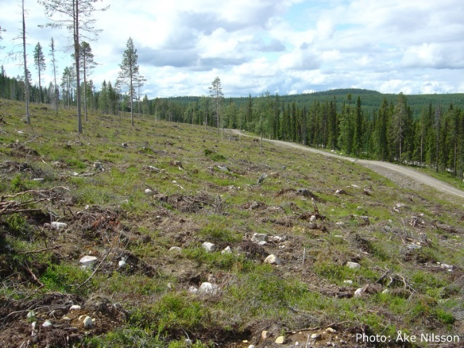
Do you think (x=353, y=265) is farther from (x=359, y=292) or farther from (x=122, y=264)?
(x=122, y=264)

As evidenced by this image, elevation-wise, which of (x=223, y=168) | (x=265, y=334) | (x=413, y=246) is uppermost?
(x=223, y=168)

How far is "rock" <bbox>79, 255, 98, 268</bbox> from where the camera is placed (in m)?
5.61

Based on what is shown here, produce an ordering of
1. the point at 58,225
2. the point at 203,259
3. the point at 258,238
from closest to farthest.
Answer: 1. the point at 58,225
2. the point at 203,259
3. the point at 258,238

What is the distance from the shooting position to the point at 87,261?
5660 mm

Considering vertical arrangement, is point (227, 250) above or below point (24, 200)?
below

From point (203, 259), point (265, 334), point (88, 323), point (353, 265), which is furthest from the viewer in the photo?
point (353, 265)

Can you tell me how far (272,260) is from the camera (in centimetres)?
732

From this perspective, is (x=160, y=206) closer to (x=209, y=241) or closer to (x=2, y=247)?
(x=209, y=241)

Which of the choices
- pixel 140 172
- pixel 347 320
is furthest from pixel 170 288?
pixel 140 172

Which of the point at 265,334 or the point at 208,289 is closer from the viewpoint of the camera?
the point at 265,334

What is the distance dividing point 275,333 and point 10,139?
52.3ft

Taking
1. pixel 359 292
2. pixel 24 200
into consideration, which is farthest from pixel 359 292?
pixel 24 200

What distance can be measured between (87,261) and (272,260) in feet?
12.4

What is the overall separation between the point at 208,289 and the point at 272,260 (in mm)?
2142
